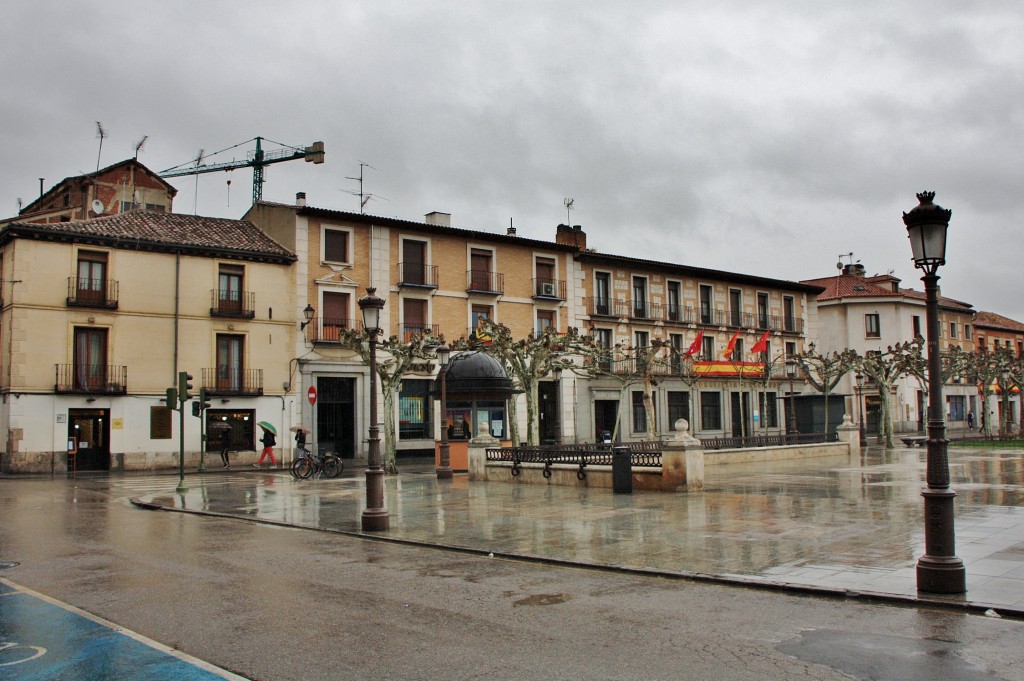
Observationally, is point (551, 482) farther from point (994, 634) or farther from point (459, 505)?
point (994, 634)

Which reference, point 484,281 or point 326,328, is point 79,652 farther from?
point 484,281

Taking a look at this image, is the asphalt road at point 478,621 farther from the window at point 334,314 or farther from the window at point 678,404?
the window at point 678,404

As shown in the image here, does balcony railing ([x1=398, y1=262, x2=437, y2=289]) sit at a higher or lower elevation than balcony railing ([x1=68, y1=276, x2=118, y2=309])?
higher

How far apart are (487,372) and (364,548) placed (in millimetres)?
15134

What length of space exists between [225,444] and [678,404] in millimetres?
25431

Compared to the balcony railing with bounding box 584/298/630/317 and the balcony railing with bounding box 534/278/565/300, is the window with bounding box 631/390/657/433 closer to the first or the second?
the balcony railing with bounding box 584/298/630/317

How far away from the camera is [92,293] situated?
3150cm

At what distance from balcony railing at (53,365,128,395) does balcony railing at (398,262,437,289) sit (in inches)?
491

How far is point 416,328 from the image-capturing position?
3847cm

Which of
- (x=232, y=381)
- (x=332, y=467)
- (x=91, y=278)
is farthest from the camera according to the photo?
(x=232, y=381)

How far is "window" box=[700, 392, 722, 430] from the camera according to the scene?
160 ft

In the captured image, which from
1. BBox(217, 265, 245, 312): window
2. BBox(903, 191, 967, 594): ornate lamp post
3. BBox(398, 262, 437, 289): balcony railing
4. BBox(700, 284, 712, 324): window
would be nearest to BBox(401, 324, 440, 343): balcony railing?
BBox(398, 262, 437, 289): balcony railing

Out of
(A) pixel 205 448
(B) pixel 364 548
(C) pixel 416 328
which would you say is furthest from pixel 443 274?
(B) pixel 364 548

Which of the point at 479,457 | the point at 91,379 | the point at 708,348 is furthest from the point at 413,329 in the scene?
the point at 708,348
